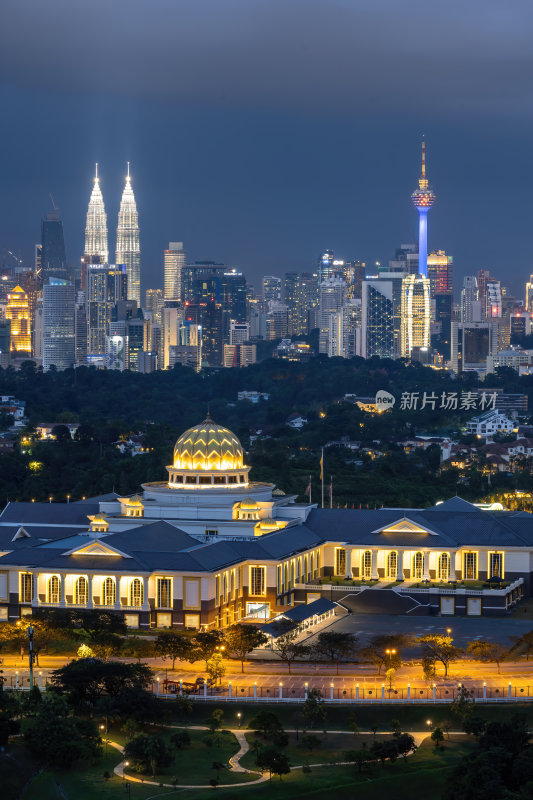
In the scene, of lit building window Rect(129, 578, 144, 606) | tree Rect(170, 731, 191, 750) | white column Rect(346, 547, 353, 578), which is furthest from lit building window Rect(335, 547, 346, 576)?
tree Rect(170, 731, 191, 750)

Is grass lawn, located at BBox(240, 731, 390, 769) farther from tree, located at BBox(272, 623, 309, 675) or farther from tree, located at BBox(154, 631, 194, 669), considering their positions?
tree, located at BBox(272, 623, 309, 675)

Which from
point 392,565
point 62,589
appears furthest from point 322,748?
point 392,565

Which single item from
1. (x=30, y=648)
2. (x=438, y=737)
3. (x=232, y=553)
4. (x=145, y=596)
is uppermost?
(x=232, y=553)

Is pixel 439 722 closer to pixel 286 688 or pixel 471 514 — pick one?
pixel 286 688

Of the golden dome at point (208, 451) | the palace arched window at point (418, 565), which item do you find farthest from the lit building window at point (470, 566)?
the golden dome at point (208, 451)

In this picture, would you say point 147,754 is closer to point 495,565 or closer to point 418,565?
point 418,565

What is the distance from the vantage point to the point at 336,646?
59062mm

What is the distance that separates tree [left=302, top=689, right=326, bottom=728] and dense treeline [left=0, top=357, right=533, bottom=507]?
43.2m

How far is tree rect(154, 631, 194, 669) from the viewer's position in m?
58.3

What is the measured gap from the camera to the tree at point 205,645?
191 feet

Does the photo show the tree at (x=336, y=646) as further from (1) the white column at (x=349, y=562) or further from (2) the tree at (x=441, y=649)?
(1) the white column at (x=349, y=562)

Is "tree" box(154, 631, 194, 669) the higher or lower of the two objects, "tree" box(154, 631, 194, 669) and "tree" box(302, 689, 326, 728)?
the higher

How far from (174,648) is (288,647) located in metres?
3.71

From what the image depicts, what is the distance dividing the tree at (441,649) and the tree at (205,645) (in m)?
6.64
